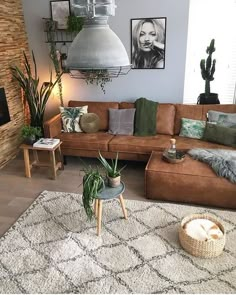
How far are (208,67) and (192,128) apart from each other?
94 centimetres

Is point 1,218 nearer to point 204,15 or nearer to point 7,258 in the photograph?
point 7,258

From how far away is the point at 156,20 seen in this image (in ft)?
12.6

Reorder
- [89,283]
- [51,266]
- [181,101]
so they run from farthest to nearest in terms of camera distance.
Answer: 1. [181,101]
2. [51,266]
3. [89,283]

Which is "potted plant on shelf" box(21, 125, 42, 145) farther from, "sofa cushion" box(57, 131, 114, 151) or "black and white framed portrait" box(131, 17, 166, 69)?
"black and white framed portrait" box(131, 17, 166, 69)

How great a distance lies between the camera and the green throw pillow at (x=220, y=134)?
3418 millimetres

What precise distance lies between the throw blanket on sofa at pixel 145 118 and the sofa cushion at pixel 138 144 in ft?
0.52

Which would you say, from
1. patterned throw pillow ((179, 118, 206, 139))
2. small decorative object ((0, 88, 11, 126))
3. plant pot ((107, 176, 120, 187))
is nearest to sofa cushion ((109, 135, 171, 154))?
patterned throw pillow ((179, 118, 206, 139))

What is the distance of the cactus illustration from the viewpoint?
12.6ft

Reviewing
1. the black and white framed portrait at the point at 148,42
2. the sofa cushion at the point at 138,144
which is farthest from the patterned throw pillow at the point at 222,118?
the black and white framed portrait at the point at 148,42

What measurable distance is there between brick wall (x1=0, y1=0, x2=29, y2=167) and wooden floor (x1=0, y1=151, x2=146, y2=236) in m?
0.32

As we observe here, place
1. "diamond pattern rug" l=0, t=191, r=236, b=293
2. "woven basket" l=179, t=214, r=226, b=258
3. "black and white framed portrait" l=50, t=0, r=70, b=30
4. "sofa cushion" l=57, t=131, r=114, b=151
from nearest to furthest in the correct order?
"diamond pattern rug" l=0, t=191, r=236, b=293
"woven basket" l=179, t=214, r=226, b=258
"sofa cushion" l=57, t=131, r=114, b=151
"black and white framed portrait" l=50, t=0, r=70, b=30

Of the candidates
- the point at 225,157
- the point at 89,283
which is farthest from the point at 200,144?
the point at 89,283

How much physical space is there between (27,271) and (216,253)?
151cm

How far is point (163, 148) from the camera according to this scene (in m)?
3.48
